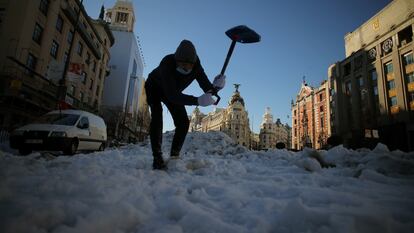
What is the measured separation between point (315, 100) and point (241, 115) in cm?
4739

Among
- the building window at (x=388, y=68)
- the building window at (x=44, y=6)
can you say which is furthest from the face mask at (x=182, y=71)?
the building window at (x=388, y=68)

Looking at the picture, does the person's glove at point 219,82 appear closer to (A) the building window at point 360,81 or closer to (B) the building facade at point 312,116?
(A) the building window at point 360,81

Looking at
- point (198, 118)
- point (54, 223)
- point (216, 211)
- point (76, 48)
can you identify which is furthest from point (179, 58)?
point (198, 118)

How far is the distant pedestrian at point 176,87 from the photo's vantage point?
268 centimetres

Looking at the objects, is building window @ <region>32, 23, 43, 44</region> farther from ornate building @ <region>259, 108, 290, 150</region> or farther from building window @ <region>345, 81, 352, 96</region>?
ornate building @ <region>259, 108, 290, 150</region>

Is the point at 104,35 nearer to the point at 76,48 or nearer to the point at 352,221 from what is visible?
the point at 76,48

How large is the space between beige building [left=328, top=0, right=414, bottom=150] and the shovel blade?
85.1ft

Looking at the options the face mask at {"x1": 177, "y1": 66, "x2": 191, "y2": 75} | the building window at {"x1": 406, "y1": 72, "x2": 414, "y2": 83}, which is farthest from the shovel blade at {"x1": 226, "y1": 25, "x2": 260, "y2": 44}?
the building window at {"x1": 406, "y1": 72, "x2": 414, "y2": 83}

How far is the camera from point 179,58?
2.99 meters

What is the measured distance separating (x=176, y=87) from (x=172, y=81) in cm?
25

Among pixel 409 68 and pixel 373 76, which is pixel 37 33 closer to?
pixel 409 68

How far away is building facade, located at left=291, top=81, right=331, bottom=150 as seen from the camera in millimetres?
48844

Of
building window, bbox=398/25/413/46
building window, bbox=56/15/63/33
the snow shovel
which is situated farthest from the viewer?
building window, bbox=398/25/413/46

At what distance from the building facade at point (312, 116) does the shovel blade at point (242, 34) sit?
151ft
